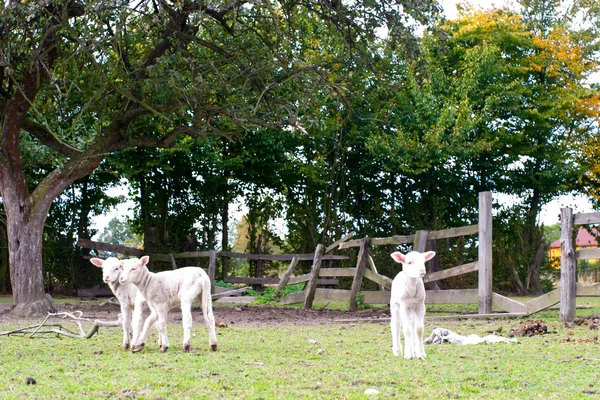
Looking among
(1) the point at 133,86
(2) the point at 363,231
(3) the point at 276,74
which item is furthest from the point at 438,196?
(1) the point at 133,86

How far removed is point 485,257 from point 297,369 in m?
6.71

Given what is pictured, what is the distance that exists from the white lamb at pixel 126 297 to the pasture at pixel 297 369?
0.27 m

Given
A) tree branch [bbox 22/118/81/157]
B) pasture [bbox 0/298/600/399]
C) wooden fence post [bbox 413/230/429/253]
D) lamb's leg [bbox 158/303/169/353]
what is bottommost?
pasture [bbox 0/298/600/399]

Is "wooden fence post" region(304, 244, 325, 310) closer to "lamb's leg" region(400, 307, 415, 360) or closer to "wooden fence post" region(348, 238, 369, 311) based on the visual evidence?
"wooden fence post" region(348, 238, 369, 311)

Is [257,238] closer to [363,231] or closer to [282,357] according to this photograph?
[363,231]

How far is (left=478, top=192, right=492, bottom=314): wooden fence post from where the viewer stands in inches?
483

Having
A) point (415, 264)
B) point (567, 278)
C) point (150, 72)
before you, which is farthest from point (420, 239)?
point (415, 264)

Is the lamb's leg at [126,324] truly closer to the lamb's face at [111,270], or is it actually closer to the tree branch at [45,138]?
the lamb's face at [111,270]

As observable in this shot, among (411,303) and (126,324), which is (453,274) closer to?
(411,303)

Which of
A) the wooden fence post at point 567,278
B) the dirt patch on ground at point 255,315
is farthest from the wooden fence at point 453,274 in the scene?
the wooden fence post at point 567,278

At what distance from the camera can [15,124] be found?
13930mm

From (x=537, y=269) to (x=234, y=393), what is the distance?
20.0 meters

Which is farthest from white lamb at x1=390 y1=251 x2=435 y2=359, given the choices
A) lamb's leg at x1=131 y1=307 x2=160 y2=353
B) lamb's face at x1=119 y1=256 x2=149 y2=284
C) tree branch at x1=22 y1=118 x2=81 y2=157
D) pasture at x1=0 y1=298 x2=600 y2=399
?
tree branch at x1=22 y1=118 x2=81 y2=157

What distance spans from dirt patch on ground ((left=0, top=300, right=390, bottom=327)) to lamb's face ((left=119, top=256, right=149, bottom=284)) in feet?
14.4
